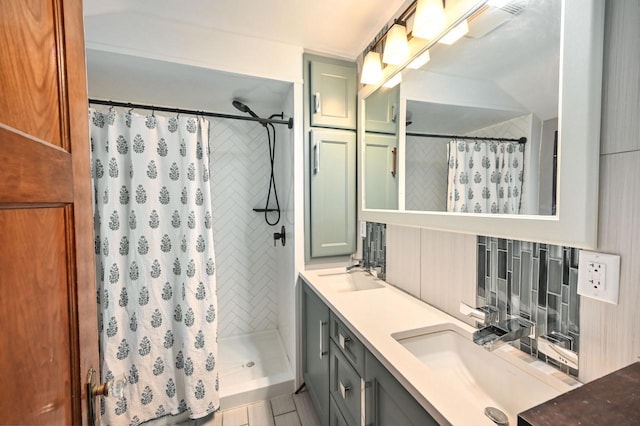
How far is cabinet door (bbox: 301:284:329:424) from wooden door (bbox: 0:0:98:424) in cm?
102

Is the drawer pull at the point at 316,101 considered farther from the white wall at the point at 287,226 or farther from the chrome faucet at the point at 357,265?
the chrome faucet at the point at 357,265

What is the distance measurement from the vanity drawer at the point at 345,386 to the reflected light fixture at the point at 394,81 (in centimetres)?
148

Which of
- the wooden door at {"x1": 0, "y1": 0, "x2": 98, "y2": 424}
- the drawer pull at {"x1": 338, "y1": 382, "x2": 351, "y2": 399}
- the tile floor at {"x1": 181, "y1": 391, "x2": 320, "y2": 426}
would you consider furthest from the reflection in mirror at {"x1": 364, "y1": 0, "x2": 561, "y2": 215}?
the tile floor at {"x1": 181, "y1": 391, "x2": 320, "y2": 426}

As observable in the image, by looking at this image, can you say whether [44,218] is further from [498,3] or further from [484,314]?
[498,3]

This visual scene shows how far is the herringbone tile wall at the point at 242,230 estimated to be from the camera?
2432mm

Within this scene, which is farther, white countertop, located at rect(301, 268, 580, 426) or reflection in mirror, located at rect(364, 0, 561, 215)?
reflection in mirror, located at rect(364, 0, 561, 215)

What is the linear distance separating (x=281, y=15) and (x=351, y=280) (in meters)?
1.72

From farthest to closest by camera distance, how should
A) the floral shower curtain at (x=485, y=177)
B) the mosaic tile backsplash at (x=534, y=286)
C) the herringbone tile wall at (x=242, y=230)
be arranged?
1. the herringbone tile wall at (x=242, y=230)
2. the floral shower curtain at (x=485, y=177)
3. the mosaic tile backsplash at (x=534, y=286)

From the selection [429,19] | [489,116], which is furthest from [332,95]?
[489,116]

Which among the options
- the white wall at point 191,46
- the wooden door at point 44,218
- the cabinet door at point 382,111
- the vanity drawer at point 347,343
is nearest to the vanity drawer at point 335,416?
the vanity drawer at point 347,343

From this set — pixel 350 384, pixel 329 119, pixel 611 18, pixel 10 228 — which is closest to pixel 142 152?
pixel 329 119

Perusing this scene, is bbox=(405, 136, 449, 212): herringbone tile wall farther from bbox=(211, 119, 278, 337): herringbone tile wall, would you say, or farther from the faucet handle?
bbox=(211, 119, 278, 337): herringbone tile wall

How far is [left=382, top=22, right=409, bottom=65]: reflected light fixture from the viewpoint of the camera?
1.40 m

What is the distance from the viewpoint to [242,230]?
2529mm
